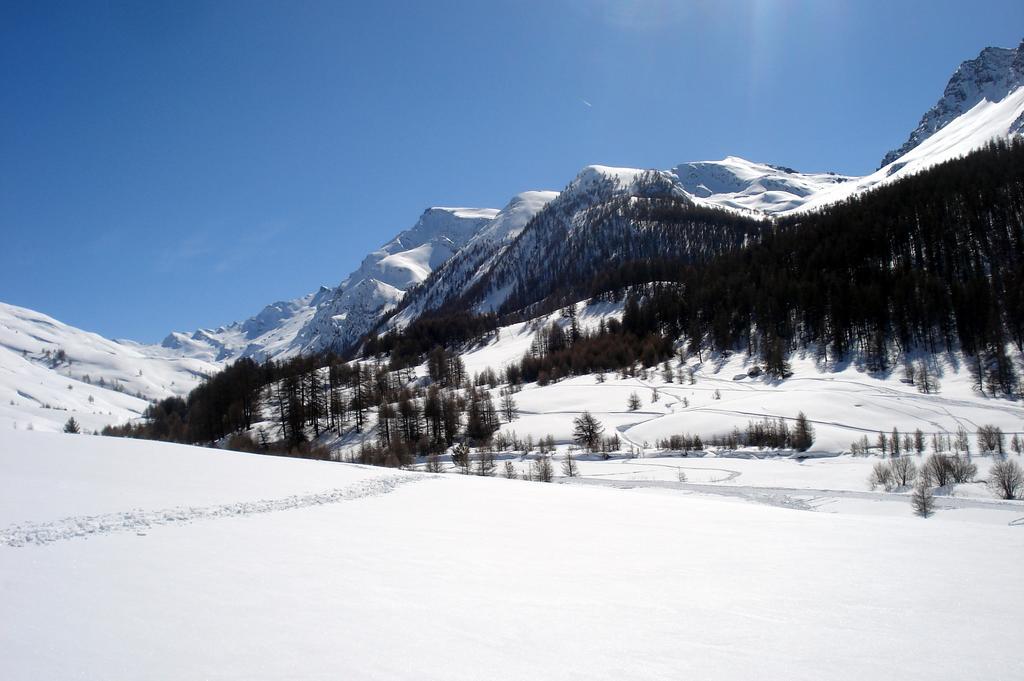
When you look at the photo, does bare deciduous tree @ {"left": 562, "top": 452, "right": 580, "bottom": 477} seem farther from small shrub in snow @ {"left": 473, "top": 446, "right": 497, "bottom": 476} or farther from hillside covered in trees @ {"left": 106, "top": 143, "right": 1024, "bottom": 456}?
hillside covered in trees @ {"left": 106, "top": 143, "right": 1024, "bottom": 456}

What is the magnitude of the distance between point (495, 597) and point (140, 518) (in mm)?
11093

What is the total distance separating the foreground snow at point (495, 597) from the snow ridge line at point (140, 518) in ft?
1.21

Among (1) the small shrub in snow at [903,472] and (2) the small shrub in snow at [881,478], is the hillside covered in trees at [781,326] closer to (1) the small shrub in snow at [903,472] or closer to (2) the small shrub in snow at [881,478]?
(1) the small shrub in snow at [903,472]

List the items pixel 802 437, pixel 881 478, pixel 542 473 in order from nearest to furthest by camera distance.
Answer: pixel 881 478, pixel 542 473, pixel 802 437

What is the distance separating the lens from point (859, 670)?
602 cm

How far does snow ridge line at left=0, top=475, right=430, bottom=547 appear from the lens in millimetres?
11094

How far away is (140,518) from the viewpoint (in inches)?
531

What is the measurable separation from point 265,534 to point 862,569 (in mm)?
13416

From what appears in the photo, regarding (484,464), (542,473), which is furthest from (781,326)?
(542,473)

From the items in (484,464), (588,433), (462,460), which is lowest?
(484,464)

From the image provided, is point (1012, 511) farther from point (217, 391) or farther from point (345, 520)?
point (217, 391)

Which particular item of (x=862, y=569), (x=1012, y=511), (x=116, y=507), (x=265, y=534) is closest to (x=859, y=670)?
(x=862, y=569)

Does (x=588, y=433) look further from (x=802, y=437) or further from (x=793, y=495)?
(x=793, y=495)

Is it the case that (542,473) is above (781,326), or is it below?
below
